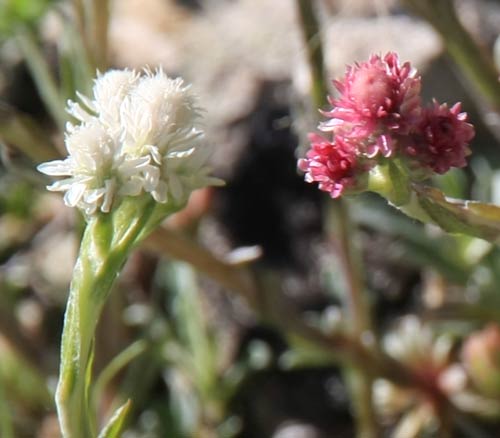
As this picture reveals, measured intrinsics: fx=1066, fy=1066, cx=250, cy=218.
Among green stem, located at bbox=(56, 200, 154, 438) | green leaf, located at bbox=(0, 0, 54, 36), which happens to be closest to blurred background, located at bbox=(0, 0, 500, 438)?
green leaf, located at bbox=(0, 0, 54, 36)

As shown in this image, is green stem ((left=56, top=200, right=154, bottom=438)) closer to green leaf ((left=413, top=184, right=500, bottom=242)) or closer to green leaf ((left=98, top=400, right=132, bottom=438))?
green leaf ((left=98, top=400, right=132, bottom=438))

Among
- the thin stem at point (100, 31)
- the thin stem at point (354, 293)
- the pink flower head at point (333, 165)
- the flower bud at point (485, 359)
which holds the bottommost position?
the flower bud at point (485, 359)

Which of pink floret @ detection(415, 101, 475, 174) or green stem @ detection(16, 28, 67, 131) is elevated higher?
green stem @ detection(16, 28, 67, 131)

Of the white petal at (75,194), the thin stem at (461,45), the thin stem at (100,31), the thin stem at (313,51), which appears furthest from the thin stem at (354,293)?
the white petal at (75,194)

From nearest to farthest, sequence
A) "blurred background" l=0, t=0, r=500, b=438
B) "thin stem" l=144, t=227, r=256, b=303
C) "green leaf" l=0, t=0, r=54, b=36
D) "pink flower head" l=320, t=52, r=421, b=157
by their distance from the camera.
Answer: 1. "pink flower head" l=320, t=52, r=421, b=157
2. "thin stem" l=144, t=227, r=256, b=303
3. "blurred background" l=0, t=0, r=500, b=438
4. "green leaf" l=0, t=0, r=54, b=36

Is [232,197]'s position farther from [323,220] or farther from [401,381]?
[401,381]

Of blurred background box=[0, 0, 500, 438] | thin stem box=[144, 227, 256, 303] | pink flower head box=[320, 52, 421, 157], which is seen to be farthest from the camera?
blurred background box=[0, 0, 500, 438]

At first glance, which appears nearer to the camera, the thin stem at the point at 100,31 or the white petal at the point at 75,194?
the white petal at the point at 75,194

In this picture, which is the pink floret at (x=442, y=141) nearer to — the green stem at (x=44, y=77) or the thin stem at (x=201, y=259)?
the thin stem at (x=201, y=259)

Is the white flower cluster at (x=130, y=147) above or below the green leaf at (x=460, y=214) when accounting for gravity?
above
